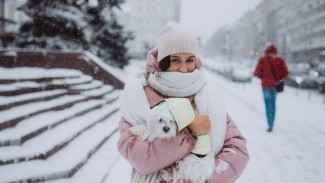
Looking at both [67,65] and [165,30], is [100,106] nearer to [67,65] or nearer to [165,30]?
[67,65]

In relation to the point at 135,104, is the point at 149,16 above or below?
above

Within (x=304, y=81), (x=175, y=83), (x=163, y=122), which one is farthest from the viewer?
(x=304, y=81)

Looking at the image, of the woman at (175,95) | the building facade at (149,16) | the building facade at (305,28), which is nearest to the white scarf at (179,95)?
the woman at (175,95)

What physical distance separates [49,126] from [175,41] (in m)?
3.79

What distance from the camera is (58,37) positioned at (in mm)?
9422

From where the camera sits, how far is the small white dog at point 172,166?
3.58ft

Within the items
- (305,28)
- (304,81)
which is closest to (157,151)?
(304,81)

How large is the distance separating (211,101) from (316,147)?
4.83 meters

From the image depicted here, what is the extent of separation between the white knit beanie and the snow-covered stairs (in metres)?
2.77

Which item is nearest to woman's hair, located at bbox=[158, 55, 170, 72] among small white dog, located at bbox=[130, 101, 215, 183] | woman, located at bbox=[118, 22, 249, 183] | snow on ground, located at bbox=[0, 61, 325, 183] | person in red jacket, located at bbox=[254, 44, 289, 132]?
woman, located at bbox=[118, 22, 249, 183]

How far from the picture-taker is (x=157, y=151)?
111cm

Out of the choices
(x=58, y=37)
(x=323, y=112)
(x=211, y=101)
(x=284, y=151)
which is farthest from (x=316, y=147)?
(x=58, y=37)

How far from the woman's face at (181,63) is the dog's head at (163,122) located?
0.35 m

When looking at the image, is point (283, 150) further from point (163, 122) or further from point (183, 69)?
point (163, 122)
